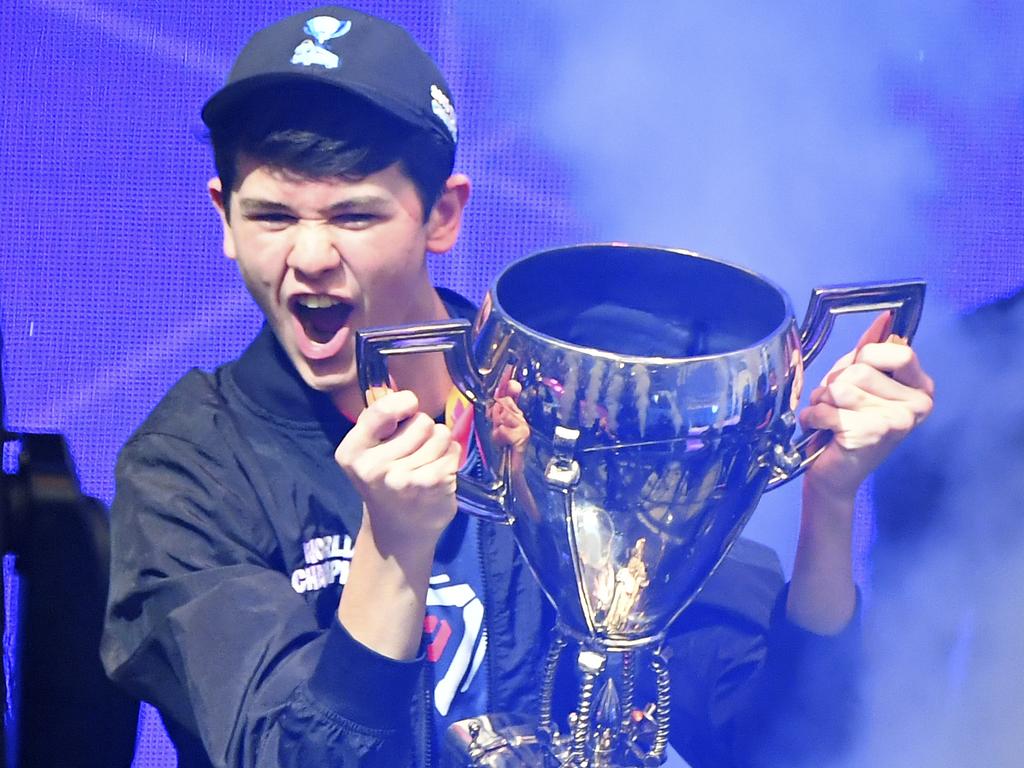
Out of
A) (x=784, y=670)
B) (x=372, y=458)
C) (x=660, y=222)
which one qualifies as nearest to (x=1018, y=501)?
(x=784, y=670)

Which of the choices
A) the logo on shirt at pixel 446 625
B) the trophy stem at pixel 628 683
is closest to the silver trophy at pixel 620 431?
the trophy stem at pixel 628 683

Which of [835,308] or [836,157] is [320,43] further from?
[836,157]

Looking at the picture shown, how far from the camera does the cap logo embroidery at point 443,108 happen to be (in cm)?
86

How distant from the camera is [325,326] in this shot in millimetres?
874

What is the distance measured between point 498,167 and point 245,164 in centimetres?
30

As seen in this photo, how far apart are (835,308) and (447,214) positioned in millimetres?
336

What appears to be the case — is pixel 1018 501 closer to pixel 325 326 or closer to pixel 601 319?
pixel 601 319

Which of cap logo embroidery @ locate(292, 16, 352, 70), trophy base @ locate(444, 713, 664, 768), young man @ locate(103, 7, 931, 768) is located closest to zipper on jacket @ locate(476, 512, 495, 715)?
young man @ locate(103, 7, 931, 768)

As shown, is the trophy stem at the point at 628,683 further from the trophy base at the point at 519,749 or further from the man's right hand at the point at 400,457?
the man's right hand at the point at 400,457

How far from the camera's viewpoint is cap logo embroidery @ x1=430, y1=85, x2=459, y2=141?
0.86 m

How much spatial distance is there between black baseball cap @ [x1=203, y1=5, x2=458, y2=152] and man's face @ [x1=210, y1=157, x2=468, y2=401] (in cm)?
4

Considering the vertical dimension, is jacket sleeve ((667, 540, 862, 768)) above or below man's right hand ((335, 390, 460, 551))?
below

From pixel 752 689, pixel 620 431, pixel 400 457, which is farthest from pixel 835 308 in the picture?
pixel 752 689

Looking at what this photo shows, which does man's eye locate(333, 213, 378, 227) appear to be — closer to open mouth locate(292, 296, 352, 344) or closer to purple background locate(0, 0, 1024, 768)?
open mouth locate(292, 296, 352, 344)
